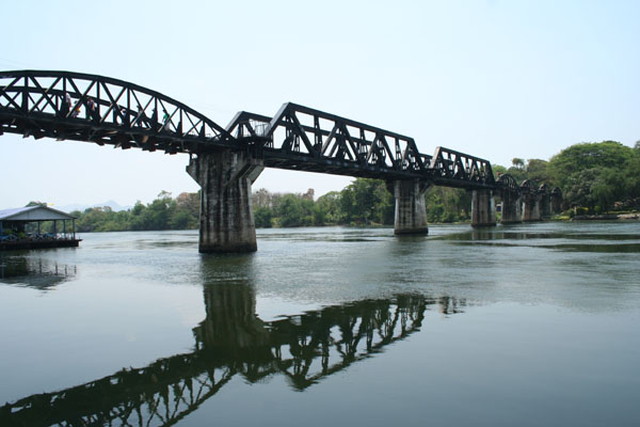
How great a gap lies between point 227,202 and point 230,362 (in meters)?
34.7

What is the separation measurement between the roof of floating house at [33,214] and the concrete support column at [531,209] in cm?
13457

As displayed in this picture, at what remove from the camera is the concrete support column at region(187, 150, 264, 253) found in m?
44.5

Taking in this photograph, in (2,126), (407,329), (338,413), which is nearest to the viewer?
(338,413)

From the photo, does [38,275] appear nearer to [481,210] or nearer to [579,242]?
[579,242]

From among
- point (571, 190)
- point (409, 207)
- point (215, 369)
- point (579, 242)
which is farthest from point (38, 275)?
Result: point (571, 190)

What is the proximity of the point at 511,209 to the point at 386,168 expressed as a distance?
77.3 meters

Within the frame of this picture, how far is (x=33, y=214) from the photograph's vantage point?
2419 inches

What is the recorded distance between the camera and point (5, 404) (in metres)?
8.30

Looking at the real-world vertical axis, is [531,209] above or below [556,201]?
below

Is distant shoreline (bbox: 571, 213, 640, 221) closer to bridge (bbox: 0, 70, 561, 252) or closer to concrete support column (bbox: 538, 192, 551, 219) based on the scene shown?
concrete support column (bbox: 538, 192, 551, 219)

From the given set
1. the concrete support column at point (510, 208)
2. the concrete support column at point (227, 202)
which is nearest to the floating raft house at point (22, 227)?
the concrete support column at point (227, 202)

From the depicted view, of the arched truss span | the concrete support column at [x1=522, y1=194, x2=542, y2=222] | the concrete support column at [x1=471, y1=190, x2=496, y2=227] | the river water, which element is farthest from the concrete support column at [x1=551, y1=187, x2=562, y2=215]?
the river water

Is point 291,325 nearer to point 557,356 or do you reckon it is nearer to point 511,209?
point 557,356

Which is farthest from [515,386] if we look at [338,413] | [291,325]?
[291,325]
